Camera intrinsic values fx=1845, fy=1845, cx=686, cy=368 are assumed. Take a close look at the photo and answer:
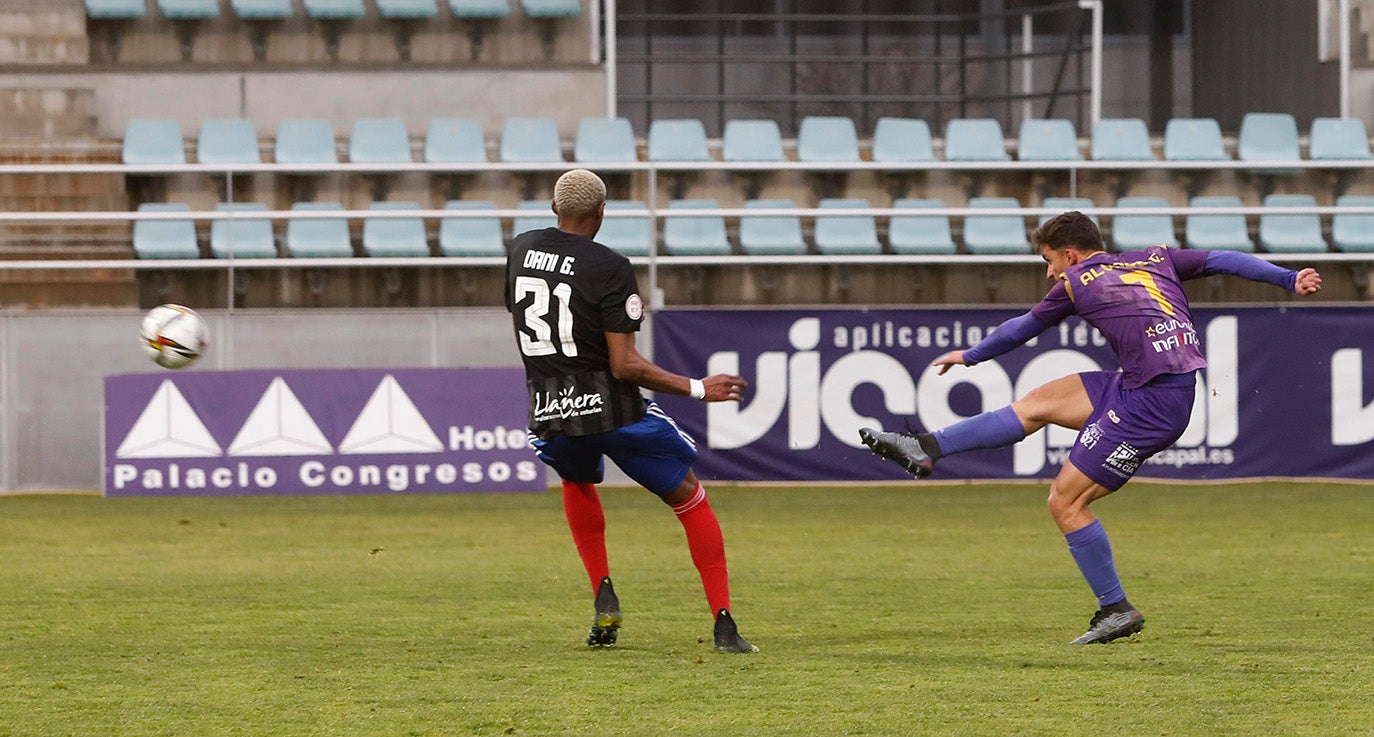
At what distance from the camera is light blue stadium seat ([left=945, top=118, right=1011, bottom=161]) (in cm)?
1831

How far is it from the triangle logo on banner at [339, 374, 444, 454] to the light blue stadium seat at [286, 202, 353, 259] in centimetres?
292

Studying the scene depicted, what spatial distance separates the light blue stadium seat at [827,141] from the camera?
718 inches

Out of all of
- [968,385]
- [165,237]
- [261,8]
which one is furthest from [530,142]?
[968,385]

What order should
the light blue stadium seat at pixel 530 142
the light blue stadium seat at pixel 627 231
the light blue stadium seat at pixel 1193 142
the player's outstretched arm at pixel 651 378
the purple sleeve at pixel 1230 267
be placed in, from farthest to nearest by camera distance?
the light blue stadium seat at pixel 1193 142 → the light blue stadium seat at pixel 530 142 → the light blue stadium seat at pixel 627 231 → the purple sleeve at pixel 1230 267 → the player's outstretched arm at pixel 651 378

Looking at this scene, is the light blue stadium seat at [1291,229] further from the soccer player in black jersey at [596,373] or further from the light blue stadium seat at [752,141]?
the soccer player in black jersey at [596,373]

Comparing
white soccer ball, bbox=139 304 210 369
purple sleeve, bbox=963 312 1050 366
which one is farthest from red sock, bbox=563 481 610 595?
white soccer ball, bbox=139 304 210 369

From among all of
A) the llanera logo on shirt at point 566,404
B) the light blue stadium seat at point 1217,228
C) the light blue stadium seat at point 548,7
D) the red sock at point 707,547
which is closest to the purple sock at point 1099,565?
the red sock at point 707,547

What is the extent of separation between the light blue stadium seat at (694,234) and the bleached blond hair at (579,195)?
10.3 m

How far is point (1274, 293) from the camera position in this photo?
59.1 feet

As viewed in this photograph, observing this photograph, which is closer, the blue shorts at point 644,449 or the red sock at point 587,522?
the blue shorts at point 644,449

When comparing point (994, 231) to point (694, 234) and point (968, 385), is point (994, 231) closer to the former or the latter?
point (968, 385)

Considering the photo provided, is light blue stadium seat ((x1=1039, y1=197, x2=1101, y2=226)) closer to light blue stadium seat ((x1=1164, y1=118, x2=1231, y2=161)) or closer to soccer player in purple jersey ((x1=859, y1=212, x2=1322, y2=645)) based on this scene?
light blue stadium seat ((x1=1164, y1=118, x2=1231, y2=161))

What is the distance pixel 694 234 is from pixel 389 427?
3.91 m

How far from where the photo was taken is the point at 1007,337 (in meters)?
7.14
